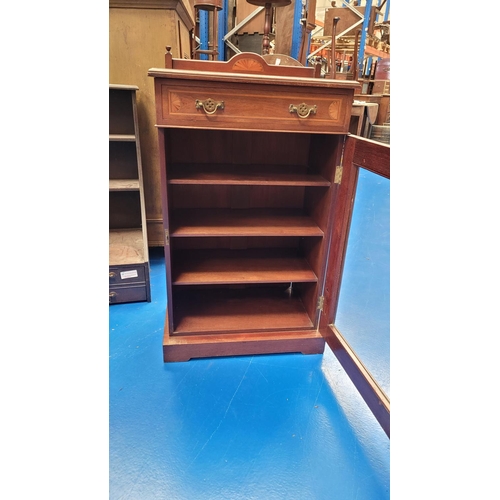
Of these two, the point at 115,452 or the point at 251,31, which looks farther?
the point at 251,31

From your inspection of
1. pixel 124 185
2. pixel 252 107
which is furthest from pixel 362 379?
pixel 124 185

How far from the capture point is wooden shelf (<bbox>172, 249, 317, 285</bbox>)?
5.30 feet

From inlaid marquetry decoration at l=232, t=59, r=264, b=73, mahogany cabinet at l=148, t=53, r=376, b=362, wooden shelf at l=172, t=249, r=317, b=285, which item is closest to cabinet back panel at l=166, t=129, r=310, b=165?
mahogany cabinet at l=148, t=53, r=376, b=362

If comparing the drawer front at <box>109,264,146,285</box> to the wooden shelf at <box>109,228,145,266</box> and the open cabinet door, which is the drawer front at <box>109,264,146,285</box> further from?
the open cabinet door

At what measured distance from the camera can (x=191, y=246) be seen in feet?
6.29

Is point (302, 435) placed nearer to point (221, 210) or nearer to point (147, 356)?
point (147, 356)

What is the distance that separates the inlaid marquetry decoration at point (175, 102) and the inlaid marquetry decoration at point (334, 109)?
57cm

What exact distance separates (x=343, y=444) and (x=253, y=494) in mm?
387

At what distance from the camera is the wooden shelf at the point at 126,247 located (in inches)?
77.0

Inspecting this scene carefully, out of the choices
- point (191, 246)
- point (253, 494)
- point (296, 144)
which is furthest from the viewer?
point (191, 246)

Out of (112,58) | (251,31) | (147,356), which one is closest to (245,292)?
(147,356)

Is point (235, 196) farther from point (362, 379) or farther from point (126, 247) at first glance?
point (362, 379)

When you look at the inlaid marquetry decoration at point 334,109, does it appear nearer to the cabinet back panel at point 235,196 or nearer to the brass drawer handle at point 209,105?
the brass drawer handle at point 209,105

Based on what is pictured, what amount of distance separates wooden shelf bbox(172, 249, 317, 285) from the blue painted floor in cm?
30
